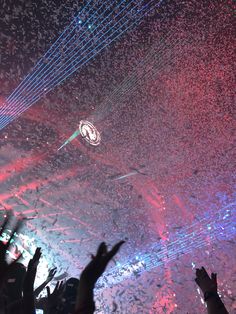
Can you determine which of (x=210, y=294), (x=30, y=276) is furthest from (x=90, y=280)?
(x=210, y=294)

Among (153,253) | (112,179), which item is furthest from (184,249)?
(112,179)

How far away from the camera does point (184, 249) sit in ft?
49.4

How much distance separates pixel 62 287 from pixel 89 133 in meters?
10.3

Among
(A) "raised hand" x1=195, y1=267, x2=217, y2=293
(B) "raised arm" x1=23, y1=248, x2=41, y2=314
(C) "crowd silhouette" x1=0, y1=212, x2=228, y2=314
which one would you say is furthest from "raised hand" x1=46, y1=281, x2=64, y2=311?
(A) "raised hand" x1=195, y1=267, x2=217, y2=293

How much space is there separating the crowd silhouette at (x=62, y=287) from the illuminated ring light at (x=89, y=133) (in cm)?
938

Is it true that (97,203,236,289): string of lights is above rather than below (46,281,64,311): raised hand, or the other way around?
above

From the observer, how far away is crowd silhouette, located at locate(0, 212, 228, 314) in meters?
1.66

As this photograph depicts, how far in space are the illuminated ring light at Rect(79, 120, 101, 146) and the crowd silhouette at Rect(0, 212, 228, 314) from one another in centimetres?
938

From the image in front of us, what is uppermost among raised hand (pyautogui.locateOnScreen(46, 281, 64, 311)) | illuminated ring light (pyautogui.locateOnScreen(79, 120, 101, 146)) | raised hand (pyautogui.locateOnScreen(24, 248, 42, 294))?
illuminated ring light (pyautogui.locateOnScreen(79, 120, 101, 146))

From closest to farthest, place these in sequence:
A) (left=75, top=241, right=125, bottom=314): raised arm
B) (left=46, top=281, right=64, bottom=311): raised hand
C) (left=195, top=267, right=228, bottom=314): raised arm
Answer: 1. (left=75, top=241, right=125, bottom=314): raised arm
2. (left=195, top=267, right=228, bottom=314): raised arm
3. (left=46, top=281, right=64, bottom=311): raised hand

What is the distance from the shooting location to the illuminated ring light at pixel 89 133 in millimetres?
12352

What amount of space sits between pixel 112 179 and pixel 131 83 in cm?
698

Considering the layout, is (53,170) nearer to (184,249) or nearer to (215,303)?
(184,249)

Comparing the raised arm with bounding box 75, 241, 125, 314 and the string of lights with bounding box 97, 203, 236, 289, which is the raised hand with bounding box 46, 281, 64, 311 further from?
the string of lights with bounding box 97, 203, 236, 289
